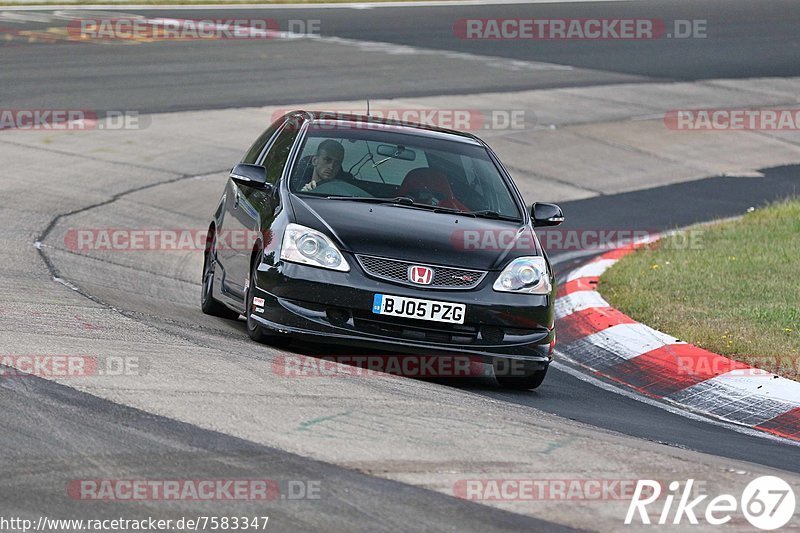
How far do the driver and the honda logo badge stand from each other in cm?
Answer: 120

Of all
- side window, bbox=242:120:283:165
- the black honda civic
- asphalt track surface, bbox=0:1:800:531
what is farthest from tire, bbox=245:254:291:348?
side window, bbox=242:120:283:165

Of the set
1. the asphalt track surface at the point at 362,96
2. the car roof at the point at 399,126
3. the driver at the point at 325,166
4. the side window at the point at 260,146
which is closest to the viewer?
the asphalt track surface at the point at 362,96

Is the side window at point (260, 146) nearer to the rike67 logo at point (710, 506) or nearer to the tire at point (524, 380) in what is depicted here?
the tire at point (524, 380)

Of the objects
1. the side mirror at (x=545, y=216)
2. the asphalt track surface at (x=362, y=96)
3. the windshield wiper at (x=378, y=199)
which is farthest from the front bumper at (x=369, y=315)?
the side mirror at (x=545, y=216)

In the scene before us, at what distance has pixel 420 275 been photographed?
26.0ft

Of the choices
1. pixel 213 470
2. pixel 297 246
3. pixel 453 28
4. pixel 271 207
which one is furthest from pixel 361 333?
pixel 453 28

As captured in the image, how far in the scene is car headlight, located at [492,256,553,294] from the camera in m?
8.15

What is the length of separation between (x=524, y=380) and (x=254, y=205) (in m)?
2.15

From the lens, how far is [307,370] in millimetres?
7223

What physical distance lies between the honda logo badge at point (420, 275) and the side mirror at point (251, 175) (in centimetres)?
149

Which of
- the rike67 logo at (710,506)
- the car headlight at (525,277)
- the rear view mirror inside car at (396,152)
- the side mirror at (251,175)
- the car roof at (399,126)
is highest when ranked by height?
the car roof at (399,126)

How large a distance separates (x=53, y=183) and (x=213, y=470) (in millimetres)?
9358

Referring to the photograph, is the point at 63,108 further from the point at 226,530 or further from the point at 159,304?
the point at 226,530

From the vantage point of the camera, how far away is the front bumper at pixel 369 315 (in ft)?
25.9
